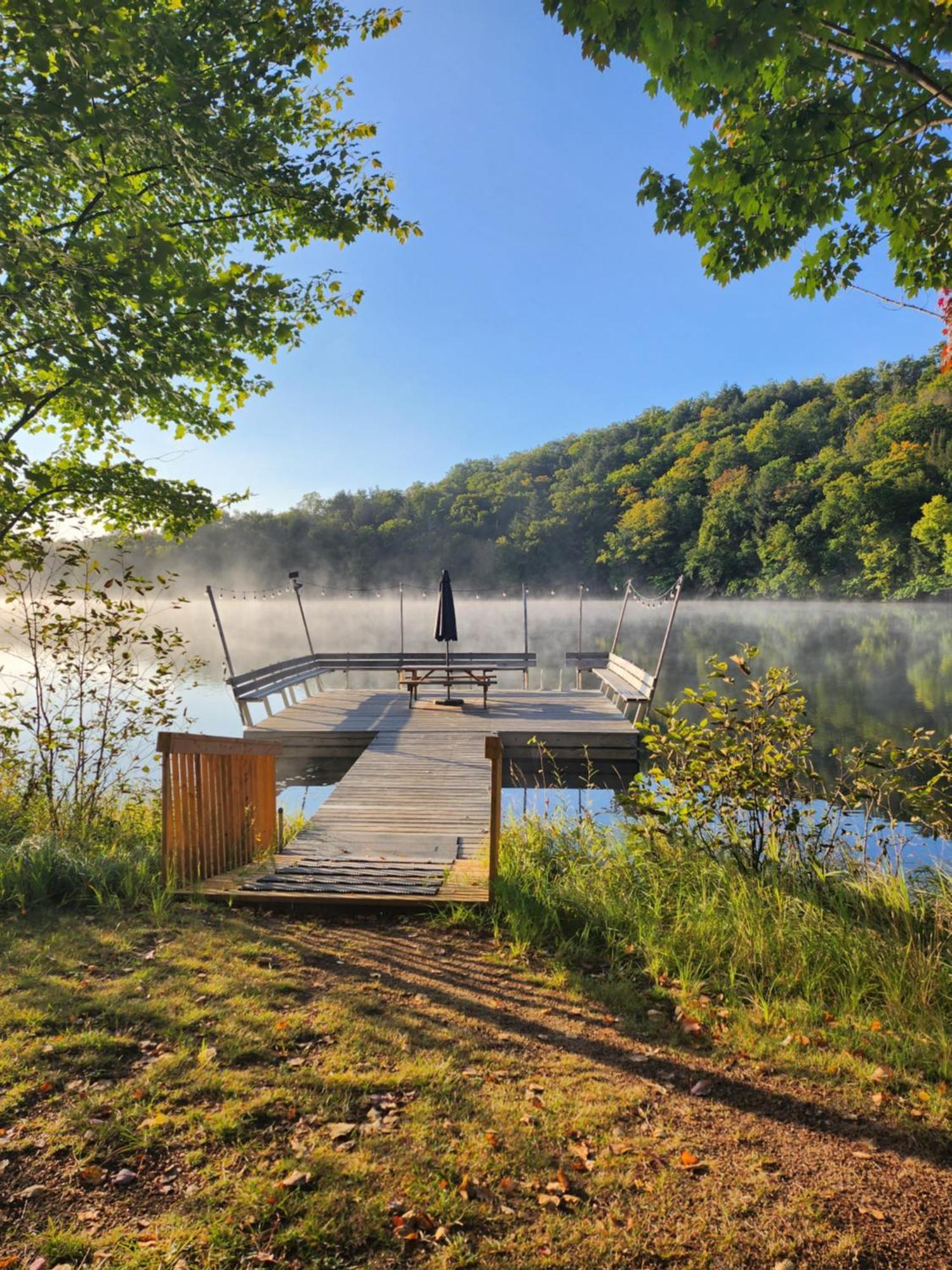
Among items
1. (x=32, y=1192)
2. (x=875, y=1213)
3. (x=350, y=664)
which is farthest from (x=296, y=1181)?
(x=350, y=664)

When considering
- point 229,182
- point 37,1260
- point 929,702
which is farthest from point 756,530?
point 37,1260

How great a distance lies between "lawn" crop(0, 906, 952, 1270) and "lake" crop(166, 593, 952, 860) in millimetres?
3637

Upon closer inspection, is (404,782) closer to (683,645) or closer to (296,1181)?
(296,1181)

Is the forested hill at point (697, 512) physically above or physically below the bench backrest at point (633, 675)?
above

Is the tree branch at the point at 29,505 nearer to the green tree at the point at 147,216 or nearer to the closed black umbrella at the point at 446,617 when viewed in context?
the green tree at the point at 147,216

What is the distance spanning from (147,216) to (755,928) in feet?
18.6

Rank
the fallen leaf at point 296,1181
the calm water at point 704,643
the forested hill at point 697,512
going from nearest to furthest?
the fallen leaf at point 296,1181, the calm water at point 704,643, the forested hill at point 697,512

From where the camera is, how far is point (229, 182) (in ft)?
17.5

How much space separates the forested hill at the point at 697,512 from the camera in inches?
1914

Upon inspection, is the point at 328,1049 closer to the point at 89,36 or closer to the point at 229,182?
the point at 89,36

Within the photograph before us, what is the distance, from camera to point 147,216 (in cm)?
474

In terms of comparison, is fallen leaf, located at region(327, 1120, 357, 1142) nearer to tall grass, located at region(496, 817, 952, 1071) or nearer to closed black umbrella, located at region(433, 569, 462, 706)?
tall grass, located at region(496, 817, 952, 1071)

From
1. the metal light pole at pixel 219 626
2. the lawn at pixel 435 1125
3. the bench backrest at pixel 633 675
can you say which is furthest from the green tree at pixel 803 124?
the metal light pole at pixel 219 626

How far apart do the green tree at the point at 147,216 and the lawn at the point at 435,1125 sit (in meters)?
3.42
